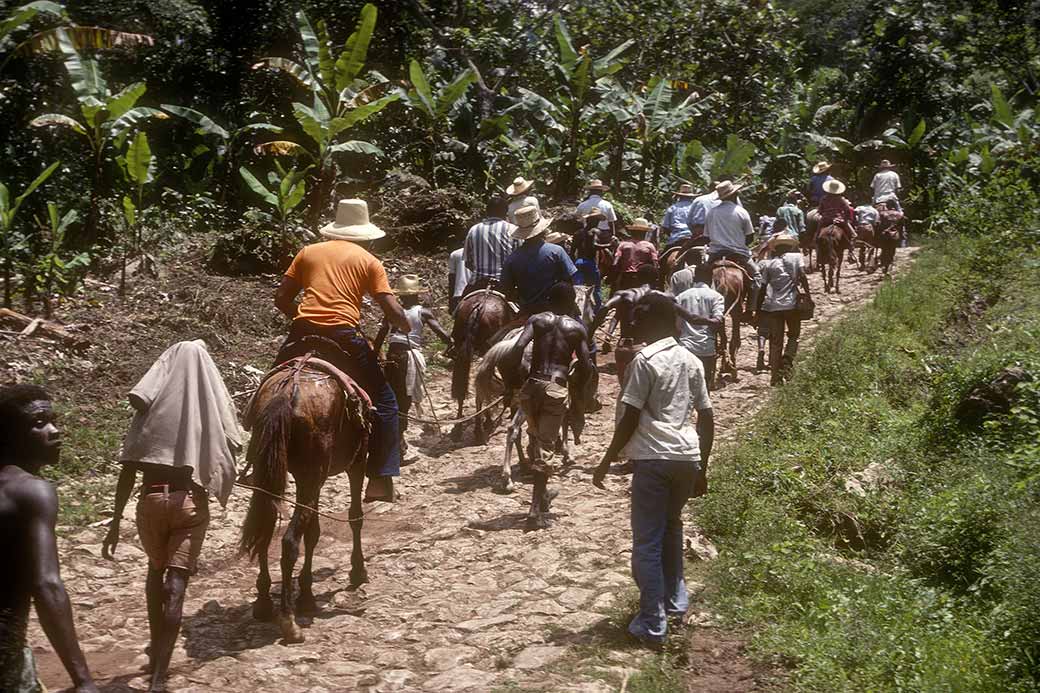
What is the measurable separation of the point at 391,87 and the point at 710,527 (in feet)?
50.3

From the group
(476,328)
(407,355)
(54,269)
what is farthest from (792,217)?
(54,269)

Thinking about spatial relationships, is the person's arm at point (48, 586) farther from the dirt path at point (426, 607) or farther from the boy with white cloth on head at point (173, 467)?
the dirt path at point (426, 607)

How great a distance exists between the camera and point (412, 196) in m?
20.1

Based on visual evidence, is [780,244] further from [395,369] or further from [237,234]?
[237,234]

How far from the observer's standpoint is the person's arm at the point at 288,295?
792cm

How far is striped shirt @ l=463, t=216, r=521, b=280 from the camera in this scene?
12.3 metres

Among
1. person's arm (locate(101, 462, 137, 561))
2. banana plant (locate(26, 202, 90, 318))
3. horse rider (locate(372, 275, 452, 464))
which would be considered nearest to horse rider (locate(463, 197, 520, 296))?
horse rider (locate(372, 275, 452, 464))

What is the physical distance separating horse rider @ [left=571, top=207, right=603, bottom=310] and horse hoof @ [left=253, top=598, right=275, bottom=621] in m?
8.08

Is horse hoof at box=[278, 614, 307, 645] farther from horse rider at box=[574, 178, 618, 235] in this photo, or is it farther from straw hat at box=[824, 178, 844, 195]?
straw hat at box=[824, 178, 844, 195]

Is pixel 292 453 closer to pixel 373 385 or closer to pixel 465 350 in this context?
pixel 373 385

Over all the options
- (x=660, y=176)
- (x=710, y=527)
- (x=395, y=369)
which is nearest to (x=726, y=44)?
(x=660, y=176)

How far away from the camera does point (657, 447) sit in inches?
253

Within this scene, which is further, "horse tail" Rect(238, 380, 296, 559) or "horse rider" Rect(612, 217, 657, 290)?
"horse rider" Rect(612, 217, 657, 290)

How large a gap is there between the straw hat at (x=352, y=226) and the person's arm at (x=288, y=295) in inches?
23.9
